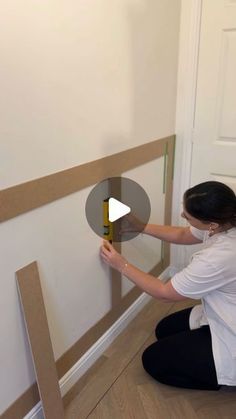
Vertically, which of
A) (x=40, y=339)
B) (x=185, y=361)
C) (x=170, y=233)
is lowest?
(x=185, y=361)

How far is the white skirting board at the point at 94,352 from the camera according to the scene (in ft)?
5.09

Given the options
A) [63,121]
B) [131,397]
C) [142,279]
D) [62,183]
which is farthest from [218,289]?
[63,121]

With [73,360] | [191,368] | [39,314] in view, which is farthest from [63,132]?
[191,368]

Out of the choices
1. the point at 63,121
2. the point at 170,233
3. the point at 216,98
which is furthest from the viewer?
the point at 216,98

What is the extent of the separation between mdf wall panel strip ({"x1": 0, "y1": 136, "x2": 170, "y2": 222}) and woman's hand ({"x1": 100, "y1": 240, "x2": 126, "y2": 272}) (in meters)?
0.31

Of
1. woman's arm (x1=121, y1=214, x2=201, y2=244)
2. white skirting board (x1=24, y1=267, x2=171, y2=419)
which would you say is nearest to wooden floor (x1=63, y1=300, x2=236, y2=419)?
white skirting board (x1=24, y1=267, x2=171, y2=419)

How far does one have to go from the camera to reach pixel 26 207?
3.95 ft

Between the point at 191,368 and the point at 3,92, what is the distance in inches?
52.8

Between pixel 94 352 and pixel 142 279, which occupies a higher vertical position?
pixel 142 279

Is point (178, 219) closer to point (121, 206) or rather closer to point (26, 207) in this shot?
point (121, 206)

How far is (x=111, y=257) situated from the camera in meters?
1.61

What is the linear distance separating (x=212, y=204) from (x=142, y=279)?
45 cm

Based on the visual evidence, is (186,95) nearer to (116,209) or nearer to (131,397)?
(116,209)

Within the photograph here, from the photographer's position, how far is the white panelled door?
1.98 meters
